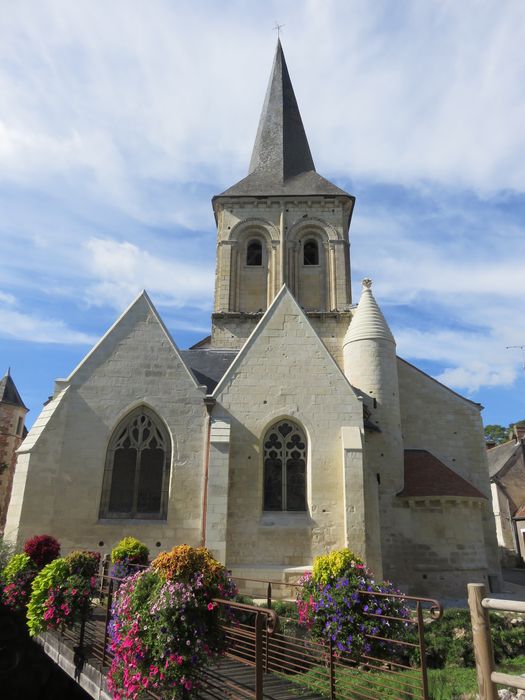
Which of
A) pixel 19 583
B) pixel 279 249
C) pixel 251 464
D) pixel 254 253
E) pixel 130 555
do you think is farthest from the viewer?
pixel 254 253

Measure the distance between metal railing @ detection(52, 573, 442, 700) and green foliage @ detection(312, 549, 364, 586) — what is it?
57cm

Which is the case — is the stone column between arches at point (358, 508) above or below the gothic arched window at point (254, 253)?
below

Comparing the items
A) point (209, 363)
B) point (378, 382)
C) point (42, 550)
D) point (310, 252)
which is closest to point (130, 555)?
point (42, 550)

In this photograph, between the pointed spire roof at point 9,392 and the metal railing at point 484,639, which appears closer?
the metal railing at point 484,639

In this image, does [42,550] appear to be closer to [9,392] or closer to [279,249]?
[279,249]

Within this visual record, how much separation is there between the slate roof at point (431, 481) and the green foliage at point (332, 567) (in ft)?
27.9

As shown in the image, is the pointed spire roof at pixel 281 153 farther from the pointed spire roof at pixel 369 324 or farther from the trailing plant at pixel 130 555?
the trailing plant at pixel 130 555

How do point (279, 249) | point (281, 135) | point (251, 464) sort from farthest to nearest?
point (281, 135), point (279, 249), point (251, 464)

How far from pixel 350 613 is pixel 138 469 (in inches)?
319

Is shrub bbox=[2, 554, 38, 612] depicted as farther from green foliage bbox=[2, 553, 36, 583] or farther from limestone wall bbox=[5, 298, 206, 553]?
limestone wall bbox=[5, 298, 206, 553]

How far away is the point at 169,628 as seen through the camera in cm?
539

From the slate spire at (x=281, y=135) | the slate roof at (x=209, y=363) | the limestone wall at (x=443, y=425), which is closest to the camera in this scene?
the slate roof at (x=209, y=363)

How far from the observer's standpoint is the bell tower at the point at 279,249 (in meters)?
23.3

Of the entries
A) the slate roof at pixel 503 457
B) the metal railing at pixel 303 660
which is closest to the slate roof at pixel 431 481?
the metal railing at pixel 303 660
